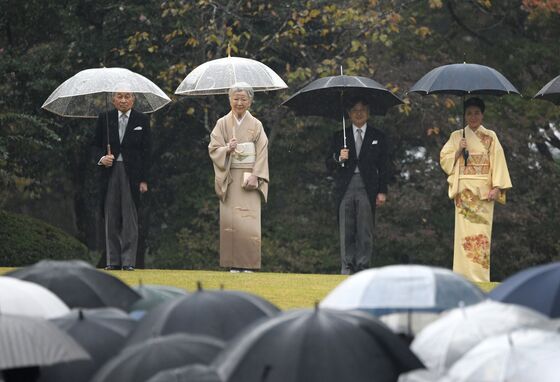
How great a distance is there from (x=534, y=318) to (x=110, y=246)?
920cm

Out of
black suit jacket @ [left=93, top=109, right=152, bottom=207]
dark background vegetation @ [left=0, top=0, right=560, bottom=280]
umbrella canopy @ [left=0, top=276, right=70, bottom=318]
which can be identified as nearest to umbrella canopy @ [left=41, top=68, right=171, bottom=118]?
black suit jacket @ [left=93, top=109, right=152, bottom=207]

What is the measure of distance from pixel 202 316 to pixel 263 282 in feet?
20.6

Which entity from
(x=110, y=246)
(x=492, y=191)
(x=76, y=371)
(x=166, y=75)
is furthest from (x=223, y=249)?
(x=76, y=371)

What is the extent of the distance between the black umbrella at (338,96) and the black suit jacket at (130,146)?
1.60 metres

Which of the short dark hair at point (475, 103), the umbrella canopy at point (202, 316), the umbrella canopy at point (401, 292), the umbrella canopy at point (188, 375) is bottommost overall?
the umbrella canopy at point (188, 375)

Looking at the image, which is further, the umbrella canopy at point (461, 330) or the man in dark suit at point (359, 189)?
the man in dark suit at point (359, 189)

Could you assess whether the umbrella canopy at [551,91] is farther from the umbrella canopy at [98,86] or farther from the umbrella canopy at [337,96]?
the umbrella canopy at [98,86]

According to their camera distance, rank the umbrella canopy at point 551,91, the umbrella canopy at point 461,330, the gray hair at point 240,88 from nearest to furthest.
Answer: the umbrella canopy at point 461,330
the umbrella canopy at point 551,91
the gray hair at point 240,88

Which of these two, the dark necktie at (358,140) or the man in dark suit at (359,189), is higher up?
the dark necktie at (358,140)

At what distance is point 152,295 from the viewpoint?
9.24m

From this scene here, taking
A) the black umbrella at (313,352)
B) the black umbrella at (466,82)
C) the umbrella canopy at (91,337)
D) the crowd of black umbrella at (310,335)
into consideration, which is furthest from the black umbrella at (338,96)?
the black umbrella at (313,352)

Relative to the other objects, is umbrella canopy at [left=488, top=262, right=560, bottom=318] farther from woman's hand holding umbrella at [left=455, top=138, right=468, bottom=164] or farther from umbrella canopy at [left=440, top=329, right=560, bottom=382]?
woman's hand holding umbrella at [left=455, top=138, right=468, bottom=164]

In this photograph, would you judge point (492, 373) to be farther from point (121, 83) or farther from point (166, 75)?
point (166, 75)

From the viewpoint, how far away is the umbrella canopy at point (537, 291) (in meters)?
8.27
